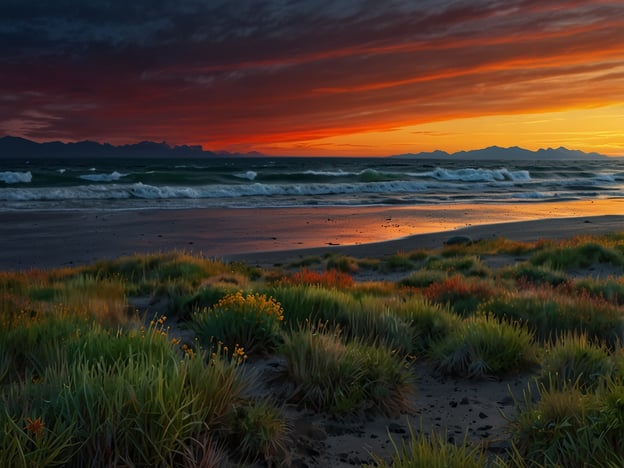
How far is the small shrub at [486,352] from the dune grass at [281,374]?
0.06 feet

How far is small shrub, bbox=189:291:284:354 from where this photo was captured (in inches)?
265

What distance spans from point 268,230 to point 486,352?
68.3 ft

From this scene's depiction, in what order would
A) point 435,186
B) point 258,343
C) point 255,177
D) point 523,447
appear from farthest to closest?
point 255,177 → point 435,186 → point 258,343 → point 523,447

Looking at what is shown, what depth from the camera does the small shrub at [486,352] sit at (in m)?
6.41

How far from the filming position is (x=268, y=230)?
1056 inches

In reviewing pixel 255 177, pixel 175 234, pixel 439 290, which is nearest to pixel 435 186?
pixel 255 177

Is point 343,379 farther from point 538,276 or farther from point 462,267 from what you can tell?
point 462,267

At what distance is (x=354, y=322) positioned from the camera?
24.0ft

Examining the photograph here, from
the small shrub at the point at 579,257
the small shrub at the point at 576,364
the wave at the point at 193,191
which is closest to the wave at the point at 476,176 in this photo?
the wave at the point at 193,191

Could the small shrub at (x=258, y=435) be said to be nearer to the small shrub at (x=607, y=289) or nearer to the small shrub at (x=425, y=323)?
the small shrub at (x=425, y=323)

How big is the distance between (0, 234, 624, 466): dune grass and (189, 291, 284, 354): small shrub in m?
0.02

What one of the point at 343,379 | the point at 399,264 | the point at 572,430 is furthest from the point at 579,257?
the point at 572,430

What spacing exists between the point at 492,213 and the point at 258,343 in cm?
3179

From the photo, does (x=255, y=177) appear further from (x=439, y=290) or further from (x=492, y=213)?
(x=439, y=290)
